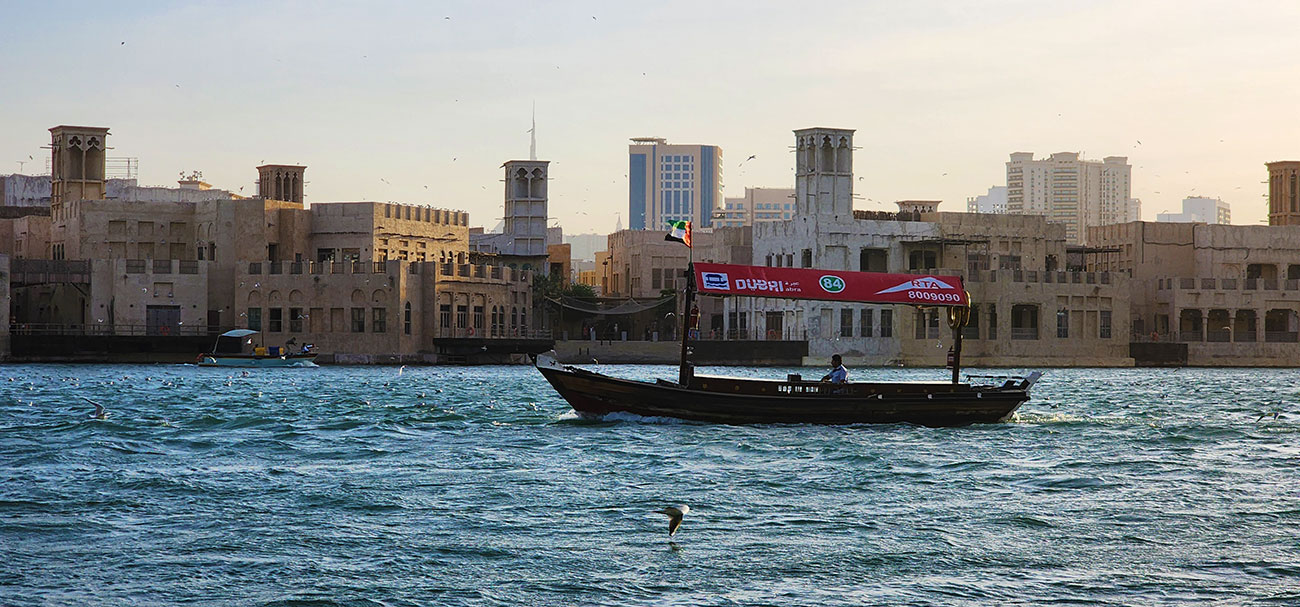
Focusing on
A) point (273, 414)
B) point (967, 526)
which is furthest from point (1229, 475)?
point (273, 414)

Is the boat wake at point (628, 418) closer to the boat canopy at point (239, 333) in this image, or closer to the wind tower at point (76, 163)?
the boat canopy at point (239, 333)

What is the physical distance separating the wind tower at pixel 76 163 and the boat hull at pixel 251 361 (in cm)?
2399

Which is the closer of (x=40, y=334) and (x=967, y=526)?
(x=967, y=526)

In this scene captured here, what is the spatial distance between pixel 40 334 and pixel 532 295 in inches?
1145

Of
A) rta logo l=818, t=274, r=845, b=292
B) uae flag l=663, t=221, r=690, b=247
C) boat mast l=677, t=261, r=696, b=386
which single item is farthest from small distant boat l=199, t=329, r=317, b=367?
rta logo l=818, t=274, r=845, b=292

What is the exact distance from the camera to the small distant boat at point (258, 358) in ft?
233

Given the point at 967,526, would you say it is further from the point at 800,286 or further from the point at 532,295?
the point at 532,295

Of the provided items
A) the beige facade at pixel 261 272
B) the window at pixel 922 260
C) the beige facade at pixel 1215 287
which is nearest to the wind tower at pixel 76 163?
the beige facade at pixel 261 272

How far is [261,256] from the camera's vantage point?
85.5 m

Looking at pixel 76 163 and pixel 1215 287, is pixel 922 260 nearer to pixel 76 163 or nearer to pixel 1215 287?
pixel 1215 287

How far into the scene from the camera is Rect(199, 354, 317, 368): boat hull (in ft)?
233

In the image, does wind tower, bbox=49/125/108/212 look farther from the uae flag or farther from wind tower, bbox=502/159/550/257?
the uae flag

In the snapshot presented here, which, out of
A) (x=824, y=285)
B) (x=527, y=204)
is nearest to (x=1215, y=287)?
(x=527, y=204)

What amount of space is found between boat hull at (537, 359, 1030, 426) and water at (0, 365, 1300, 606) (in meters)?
0.39
